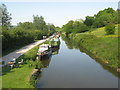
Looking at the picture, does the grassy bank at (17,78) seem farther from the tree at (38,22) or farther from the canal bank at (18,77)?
the tree at (38,22)

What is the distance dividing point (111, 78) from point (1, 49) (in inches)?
724

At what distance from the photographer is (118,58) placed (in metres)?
19.2

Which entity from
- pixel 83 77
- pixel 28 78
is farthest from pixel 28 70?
pixel 83 77

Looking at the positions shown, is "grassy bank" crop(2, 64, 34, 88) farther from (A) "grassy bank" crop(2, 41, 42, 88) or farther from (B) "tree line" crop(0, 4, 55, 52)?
(B) "tree line" crop(0, 4, 55, 52)

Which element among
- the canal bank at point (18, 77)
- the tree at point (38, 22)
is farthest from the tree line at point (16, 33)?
the canal bank at point (18, 77)

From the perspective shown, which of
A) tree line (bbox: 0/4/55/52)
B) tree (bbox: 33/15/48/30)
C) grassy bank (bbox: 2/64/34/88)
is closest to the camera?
grassy bank (bbox: 2/64/34/88)

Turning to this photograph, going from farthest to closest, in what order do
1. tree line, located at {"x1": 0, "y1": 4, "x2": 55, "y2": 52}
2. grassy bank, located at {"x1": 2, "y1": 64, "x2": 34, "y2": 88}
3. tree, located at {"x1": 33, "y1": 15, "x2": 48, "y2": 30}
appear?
tree, located at {"x1": 33, "y1": 15, "x2": 48, "y2": 30} < tree line, located at {"x1": 0, "y1": 4, "x2": 55, "y2": 52} < grassy bank, located at {"x1": 2, "y1": 64, "x2": 34, "y2": 88}

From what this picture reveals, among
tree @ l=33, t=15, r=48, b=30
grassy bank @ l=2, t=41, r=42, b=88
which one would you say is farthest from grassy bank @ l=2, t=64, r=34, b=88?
tree @ l=33, t=15, r=48, b=30

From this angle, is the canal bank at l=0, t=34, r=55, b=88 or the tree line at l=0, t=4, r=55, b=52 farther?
the tree line at l=0, t=4, r=55, b=52

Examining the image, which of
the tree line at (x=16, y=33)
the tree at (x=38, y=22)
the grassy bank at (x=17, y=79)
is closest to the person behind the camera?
the grassy bank at (x=17, y=79)

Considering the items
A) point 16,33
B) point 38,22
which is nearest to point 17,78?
point 16,33

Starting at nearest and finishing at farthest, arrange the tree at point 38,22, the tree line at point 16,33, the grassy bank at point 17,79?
1. the grassy bank at point 17,79
2. the tree line at point 16,33
3. the tree at point 38,22

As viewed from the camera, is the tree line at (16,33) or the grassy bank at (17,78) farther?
the tree line at (16,33)

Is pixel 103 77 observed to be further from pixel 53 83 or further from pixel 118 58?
pixel 53 83
